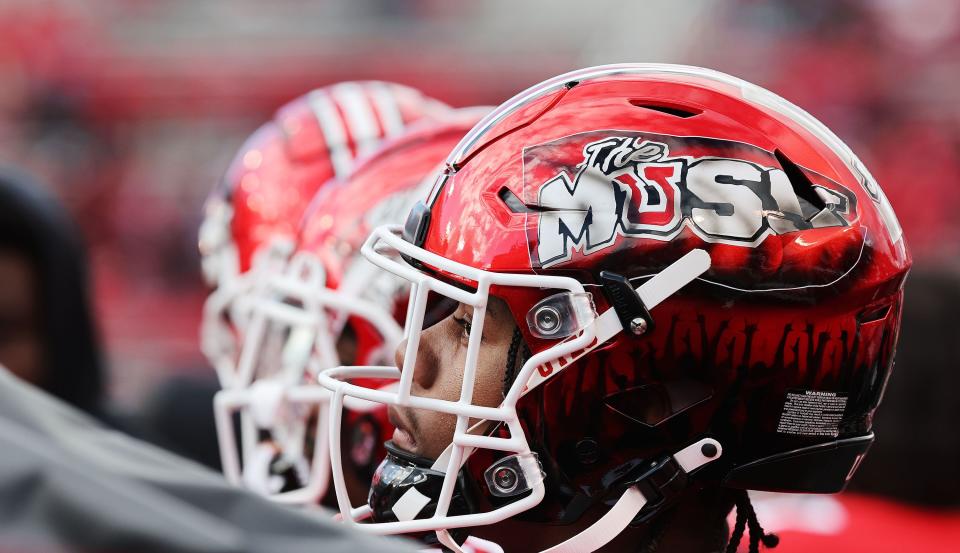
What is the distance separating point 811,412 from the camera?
1.41 meters

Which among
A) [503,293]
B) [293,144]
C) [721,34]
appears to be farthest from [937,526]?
[721,34]

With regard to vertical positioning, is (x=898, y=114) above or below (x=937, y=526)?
above

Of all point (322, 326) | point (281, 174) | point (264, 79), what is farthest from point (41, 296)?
point (264, 79)

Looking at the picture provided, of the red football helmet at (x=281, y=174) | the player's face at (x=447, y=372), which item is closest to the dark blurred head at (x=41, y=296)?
the red football helmet at (x=281, y=174)

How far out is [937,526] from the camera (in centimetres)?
364

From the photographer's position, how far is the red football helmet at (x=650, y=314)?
1357 mm

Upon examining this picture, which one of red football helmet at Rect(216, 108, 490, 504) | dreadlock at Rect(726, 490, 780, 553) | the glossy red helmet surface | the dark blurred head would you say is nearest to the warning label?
the glossy red helmet surface

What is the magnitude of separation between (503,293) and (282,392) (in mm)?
764

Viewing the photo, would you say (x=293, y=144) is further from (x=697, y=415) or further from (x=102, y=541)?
(x=102, y=541)

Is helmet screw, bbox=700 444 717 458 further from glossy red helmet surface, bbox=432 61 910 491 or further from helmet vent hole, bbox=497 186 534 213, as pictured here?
helmet vent hole, bbox=497 186 534 213

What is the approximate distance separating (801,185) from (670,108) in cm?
20

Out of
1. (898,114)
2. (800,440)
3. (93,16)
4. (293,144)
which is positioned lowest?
(93,16)

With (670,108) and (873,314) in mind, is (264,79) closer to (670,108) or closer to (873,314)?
(670,108)

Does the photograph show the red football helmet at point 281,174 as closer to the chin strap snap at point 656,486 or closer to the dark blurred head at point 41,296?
the dark blurred head at point 41,296
